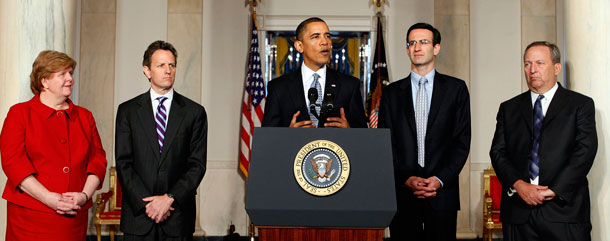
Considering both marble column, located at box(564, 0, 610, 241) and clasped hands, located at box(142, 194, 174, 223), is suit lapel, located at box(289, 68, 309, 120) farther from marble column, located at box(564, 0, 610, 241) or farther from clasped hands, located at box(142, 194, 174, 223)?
marble column, located at box(564, 0, 610, 241)

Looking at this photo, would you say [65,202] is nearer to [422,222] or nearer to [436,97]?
[422,222]

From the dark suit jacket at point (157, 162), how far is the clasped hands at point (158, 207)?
34 millimetres

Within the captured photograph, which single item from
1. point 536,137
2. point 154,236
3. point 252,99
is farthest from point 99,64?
point 536,137

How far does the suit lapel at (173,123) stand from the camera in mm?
3820

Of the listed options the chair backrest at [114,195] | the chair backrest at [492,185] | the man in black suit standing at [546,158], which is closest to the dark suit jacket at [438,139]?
the man in black suit standing at [546,158]

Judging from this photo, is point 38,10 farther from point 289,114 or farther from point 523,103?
point 523,103

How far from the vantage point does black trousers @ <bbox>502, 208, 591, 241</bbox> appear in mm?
3725

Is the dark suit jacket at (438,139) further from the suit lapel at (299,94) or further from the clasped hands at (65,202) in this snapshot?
the clasped hands at (65,202)

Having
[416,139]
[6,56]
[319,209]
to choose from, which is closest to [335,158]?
[319,209]

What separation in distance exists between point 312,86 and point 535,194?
4.79 feet

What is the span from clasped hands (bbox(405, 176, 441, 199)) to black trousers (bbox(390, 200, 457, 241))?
0.23ft

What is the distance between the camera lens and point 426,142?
13.3ft

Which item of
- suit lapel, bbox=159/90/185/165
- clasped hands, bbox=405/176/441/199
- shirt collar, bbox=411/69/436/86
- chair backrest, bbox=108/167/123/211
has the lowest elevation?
chair backrest, bbox=108/167/123/211

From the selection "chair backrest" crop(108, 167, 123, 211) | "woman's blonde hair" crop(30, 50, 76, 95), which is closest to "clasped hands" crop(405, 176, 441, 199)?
"woman's blonde hair" crop(30, 50, 76, 95)
